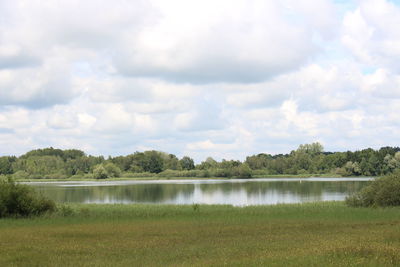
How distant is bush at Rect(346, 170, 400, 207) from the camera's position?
138 ft

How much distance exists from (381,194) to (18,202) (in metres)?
30.3

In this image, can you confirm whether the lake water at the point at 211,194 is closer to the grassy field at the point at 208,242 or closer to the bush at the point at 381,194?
the bush at the point at 381,194

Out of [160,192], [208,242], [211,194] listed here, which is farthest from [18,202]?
[160,192]

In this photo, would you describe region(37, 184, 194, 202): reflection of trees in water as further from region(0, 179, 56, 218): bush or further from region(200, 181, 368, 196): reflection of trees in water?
region(0, 179, 56, 218): bush

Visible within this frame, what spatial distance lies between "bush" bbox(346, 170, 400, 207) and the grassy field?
26.9ft

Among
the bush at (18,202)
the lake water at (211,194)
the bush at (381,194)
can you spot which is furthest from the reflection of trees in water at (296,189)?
the bush at (18,202)

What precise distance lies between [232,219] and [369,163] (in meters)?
153

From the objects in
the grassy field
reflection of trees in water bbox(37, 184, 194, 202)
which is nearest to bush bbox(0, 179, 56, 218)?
the grassy field

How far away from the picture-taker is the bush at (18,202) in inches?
1497

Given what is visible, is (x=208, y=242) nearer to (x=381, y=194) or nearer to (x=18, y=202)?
(x=18, y=202)

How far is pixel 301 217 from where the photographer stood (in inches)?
1345

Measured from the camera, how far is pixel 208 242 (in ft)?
70.1

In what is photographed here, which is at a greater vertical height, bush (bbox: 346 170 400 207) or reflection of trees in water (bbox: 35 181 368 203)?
bush (bbox: 346 170 400 207)

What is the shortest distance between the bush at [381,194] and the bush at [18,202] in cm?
2721
